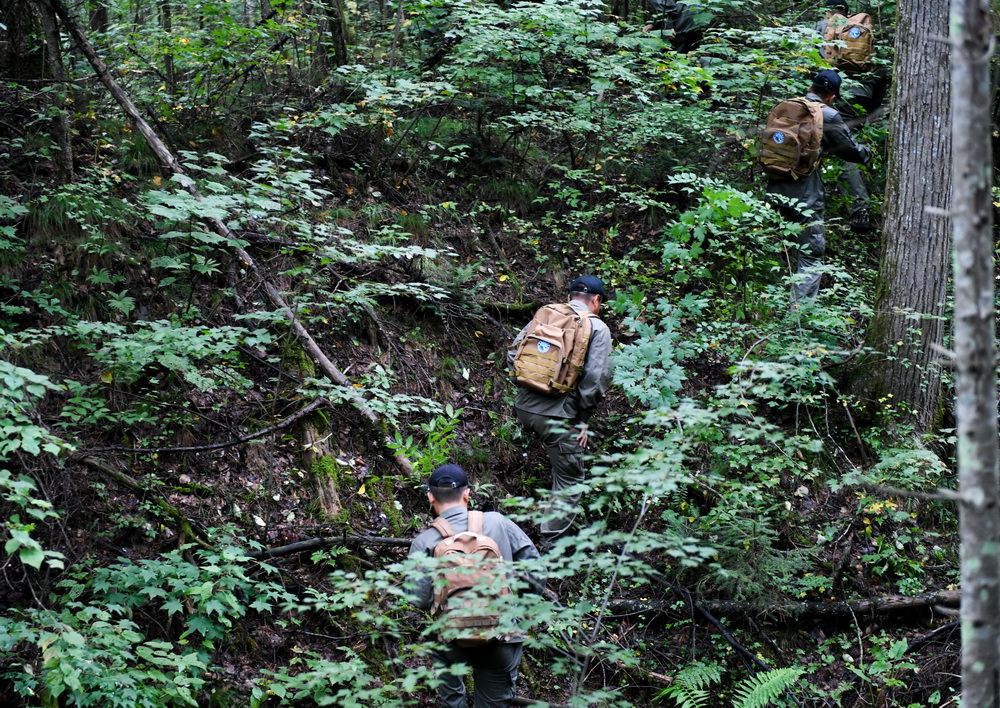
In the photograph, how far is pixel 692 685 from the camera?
19.2 feet

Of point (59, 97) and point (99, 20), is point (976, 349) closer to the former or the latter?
point (59, 97)

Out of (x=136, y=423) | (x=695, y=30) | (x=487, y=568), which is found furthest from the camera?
(x=695, y=30)

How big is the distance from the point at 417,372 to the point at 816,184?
16.4 ft

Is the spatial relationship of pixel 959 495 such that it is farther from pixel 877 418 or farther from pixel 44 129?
pixel 44 129

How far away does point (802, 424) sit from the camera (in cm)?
Result: 775

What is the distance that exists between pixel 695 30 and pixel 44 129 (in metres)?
8.24

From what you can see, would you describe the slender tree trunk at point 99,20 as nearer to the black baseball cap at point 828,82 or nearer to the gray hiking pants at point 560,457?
the gray hiking pants at point 560,457

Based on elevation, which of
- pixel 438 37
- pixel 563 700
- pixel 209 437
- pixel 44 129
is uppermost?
pixel 438 37

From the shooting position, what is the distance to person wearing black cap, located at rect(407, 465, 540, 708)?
464 centimetres

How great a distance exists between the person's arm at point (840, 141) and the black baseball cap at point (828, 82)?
0.27 meters

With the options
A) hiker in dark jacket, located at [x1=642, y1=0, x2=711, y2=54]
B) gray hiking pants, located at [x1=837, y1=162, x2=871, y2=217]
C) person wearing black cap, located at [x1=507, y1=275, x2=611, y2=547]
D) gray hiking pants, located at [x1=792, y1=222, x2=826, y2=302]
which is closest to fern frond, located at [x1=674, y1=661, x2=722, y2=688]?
person wearing black cap, located at [x1=507, y1=275, x2=611, y2=547]

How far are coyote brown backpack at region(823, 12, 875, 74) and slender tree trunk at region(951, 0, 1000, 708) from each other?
7.49 m

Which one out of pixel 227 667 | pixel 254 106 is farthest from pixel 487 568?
pixel 254 106

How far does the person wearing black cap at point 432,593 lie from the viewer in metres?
4.64
